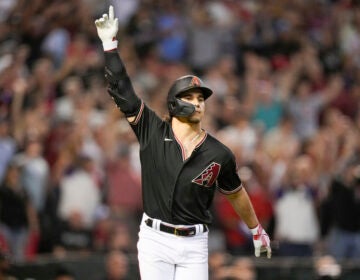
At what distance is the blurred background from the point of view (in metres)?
12.5

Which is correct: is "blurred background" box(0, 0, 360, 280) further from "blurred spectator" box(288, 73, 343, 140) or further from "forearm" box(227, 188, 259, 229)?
"forearm" box(227, 188, 259, 229)

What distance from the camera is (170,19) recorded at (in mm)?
17062

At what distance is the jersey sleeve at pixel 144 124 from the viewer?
7.64m

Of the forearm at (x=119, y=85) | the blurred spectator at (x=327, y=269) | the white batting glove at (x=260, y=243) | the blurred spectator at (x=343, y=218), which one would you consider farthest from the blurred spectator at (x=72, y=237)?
the forearm at (x=119, y=85)

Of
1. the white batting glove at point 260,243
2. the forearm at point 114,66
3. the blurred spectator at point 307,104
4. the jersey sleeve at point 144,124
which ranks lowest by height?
the white batting glove at point 260,243

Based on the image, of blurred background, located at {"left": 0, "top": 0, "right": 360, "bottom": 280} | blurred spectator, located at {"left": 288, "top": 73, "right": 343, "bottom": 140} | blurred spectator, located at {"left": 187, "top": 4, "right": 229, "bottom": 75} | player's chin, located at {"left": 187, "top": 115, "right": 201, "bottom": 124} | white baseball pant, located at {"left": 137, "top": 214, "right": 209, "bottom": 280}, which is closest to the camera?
white baseball pant, located at {"left": 137, "top": 214, "right": 209, "bottom": 280}

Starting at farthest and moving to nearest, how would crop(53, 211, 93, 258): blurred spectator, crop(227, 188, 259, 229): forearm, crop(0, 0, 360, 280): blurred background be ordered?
1. crop(53, 211, 93, 258): blurred spectator
2. crop(0, 0, 360, 280): blurred background
3. crop(227, 188, 259, 229): forearm

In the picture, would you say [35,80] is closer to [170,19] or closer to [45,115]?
[45,115]

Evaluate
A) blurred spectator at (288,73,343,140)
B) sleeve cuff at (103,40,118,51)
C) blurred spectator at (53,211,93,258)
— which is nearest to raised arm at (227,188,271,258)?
sleeve cuff at (103,40,118,51)

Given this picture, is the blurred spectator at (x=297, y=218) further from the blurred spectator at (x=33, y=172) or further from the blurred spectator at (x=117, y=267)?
the blurred spectator at (x=33, y=172)

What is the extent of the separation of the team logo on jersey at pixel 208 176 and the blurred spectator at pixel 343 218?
5.92m

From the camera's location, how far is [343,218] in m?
13.2

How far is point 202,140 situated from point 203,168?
9.2 inches

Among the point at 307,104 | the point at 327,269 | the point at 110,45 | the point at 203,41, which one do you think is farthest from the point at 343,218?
the point at 110,45
